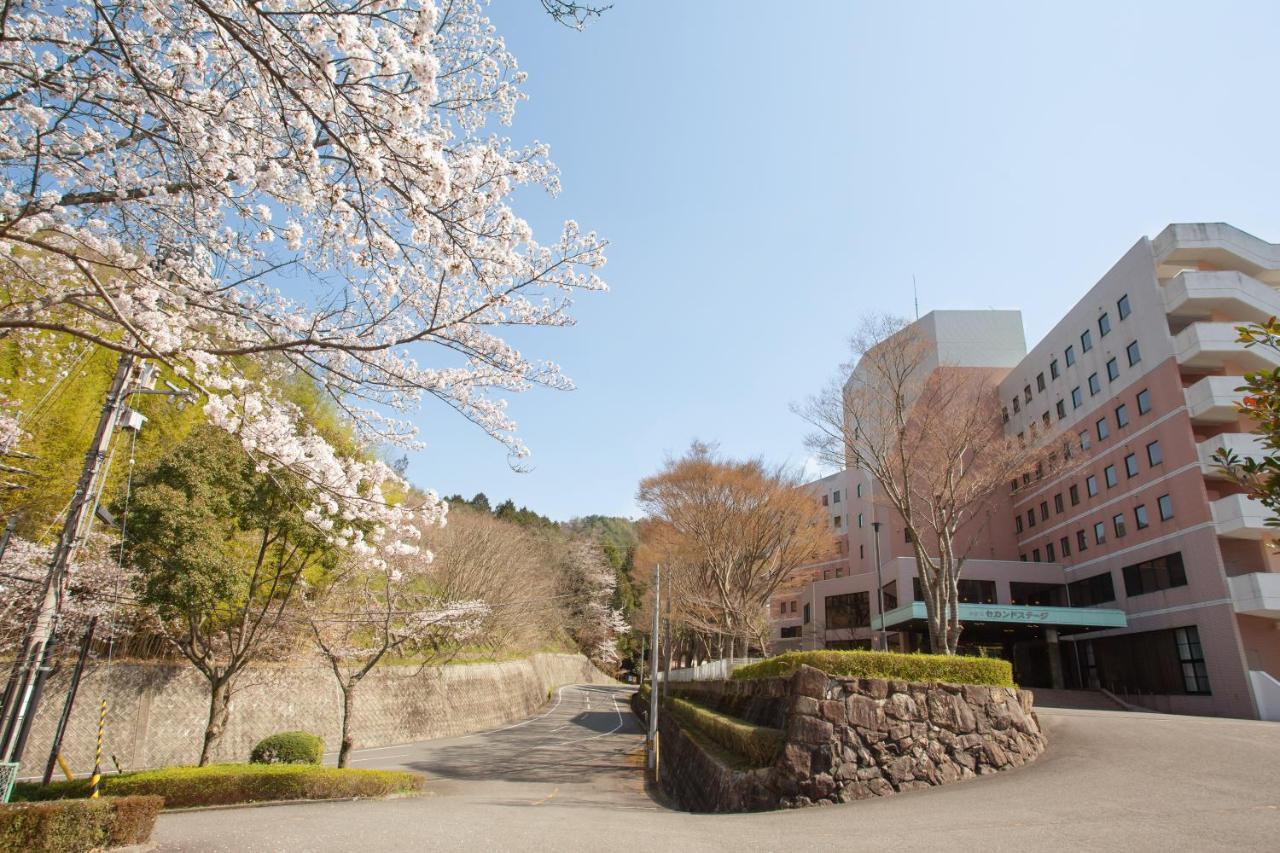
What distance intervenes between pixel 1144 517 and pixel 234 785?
31767mm

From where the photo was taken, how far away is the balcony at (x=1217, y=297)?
24.2 meters

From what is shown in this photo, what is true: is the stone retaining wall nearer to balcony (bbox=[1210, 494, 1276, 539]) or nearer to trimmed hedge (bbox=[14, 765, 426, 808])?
trimmed hedge (bbox=[14, 765, 426, 808])

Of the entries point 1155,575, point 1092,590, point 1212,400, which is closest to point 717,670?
point 1155,575

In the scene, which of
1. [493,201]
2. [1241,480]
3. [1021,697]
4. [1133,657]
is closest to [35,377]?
[493,201]

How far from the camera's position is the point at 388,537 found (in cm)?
1387

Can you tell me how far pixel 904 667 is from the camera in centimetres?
1175

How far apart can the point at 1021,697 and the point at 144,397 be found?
21073 mm

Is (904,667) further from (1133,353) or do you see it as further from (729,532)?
(1133,353)

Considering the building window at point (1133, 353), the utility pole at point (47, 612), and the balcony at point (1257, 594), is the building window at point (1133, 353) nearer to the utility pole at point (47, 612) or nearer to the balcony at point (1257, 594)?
the balcony at point (1257, 594)

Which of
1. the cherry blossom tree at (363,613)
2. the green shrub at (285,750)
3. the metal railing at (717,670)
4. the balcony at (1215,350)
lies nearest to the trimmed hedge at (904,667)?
the metal railing at (717,670)

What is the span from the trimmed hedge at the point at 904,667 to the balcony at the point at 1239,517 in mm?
15598

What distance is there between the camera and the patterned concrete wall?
15.3m

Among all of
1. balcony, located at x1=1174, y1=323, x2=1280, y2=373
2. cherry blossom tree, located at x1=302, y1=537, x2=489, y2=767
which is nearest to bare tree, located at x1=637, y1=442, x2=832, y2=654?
cherry blossom tree, located at x1=302, y1=537, x2=489, y2=767

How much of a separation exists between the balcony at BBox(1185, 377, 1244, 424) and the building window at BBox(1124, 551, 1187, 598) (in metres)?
5.25
